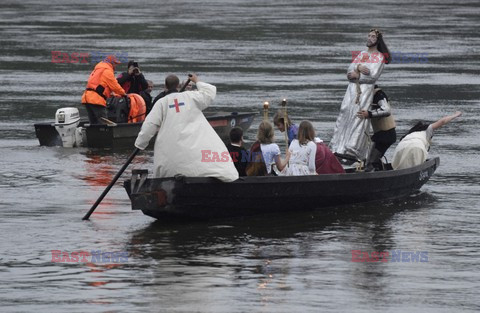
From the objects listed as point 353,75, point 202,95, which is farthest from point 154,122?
point 353,75

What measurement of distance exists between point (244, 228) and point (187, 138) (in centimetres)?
133

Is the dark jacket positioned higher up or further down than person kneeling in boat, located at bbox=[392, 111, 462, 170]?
higher up

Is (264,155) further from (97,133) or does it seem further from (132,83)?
(132,83)

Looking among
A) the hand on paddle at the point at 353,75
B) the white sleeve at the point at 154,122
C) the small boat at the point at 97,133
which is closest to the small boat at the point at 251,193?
the white sleeve at the point at 154,122

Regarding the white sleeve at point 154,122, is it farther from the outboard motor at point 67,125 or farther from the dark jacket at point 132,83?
the dark jacket at point 132,83

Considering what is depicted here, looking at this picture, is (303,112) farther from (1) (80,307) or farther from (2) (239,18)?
(2) (239,18)

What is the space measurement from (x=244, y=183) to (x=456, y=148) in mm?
8059

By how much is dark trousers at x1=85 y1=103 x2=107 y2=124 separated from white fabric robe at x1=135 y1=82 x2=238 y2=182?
7718 mm

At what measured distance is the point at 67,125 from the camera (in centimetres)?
2305

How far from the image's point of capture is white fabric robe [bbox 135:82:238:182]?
1527 centimetres

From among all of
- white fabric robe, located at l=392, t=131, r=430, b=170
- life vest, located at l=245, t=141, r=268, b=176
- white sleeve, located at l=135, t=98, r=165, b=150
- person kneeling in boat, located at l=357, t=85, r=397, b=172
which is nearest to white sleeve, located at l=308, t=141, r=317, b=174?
life vest, located at l=245, t=141, r=268, b=176

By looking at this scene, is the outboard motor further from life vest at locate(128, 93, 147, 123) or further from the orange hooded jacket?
life vest at locate(128, 93, 147, 123)

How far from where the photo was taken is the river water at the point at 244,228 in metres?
12.5

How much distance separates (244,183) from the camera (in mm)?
15781
